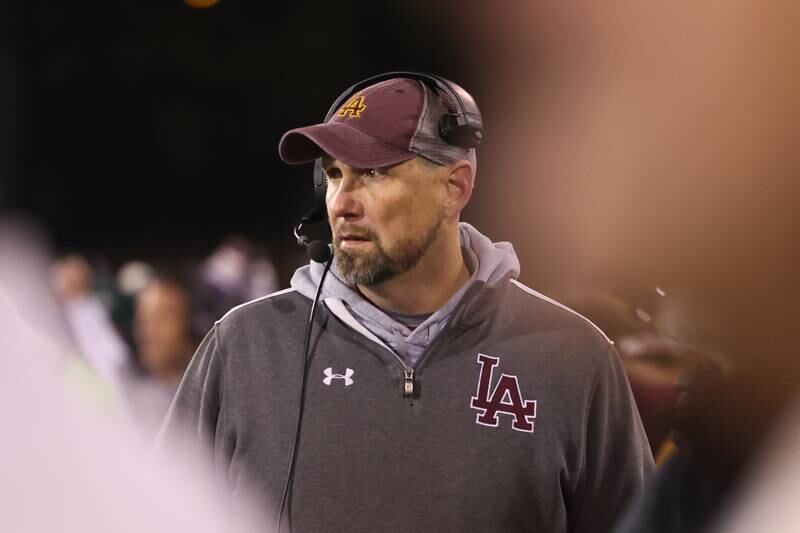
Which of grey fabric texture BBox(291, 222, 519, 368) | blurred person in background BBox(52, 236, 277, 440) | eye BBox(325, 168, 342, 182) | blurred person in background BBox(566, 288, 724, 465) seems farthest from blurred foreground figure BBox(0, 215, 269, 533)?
blurred person in background BBox(566, 288, 724, 465)

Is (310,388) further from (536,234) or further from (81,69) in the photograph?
(81,69)

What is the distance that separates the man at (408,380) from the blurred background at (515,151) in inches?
6.7

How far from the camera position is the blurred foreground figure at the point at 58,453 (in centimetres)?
131

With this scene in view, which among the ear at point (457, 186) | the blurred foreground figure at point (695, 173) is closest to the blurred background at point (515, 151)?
the blurred foreground figure at point (695, 173)

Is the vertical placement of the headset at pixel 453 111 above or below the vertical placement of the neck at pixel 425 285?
above

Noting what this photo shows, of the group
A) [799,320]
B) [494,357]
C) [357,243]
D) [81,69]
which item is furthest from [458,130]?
[81,69]

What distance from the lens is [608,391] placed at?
46.9 inches

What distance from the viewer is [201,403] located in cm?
117

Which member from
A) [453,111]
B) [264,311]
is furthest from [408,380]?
[453,111]

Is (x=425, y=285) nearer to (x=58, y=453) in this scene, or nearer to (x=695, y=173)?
(x=695, y=173)

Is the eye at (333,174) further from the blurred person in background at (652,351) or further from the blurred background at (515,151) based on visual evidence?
the blurred person in background at (652,351)

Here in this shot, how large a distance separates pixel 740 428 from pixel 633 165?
45 centimetres

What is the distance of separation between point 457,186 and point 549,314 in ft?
0.75

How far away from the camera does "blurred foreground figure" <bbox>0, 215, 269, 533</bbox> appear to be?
51.4 inches
